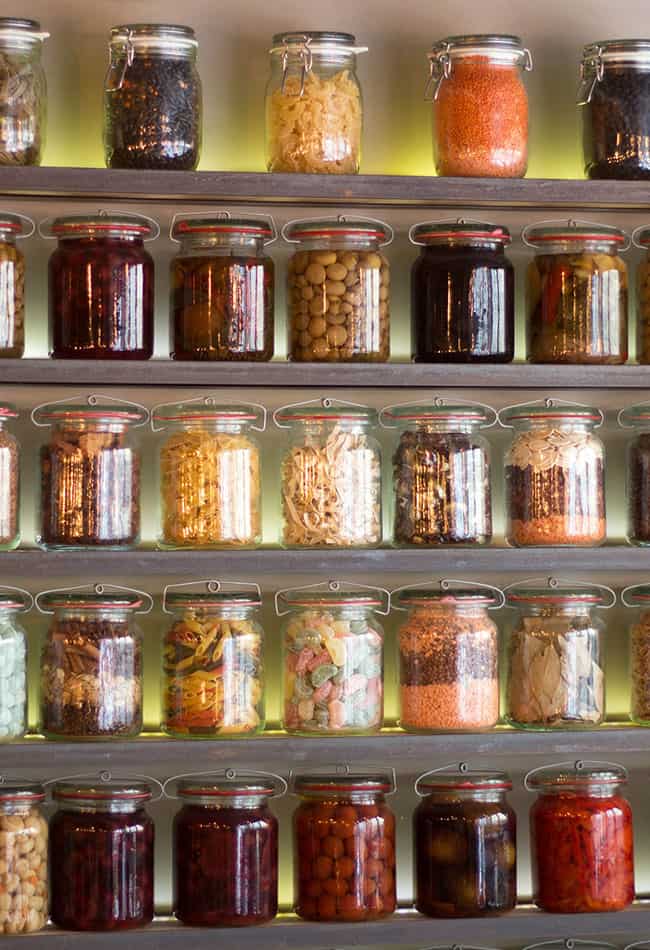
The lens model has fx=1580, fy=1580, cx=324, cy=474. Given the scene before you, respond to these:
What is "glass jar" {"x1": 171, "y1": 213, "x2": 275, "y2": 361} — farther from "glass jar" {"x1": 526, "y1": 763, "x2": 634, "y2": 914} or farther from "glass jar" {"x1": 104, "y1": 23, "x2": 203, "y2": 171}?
"glass jar" {"x1": 526, "y1": 763, "x2": 634, "y2": 914}

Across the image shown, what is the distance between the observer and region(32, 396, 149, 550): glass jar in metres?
2.12

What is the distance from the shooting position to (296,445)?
2.21m

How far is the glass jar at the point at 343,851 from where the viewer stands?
214cm

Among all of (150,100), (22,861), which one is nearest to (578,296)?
(150,100)

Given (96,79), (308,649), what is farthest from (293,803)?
(96,79)

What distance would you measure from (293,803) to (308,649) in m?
0.32

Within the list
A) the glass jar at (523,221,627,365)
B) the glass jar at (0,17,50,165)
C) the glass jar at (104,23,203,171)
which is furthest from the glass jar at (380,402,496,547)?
the glass jar at (0,17,50,165)

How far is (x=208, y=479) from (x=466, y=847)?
2.03 feet

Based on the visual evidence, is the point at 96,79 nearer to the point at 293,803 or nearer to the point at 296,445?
the point at 296,445

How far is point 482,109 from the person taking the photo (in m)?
2.22

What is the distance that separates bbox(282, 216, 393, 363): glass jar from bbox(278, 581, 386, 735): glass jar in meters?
0.34

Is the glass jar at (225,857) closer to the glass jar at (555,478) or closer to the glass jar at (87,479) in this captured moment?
the glass jar at (87,479)

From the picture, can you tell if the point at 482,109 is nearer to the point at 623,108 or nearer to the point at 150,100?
the point at 623,108

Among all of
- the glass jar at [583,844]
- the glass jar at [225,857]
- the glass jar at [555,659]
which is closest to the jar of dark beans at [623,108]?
the glass jar at [555,659]
